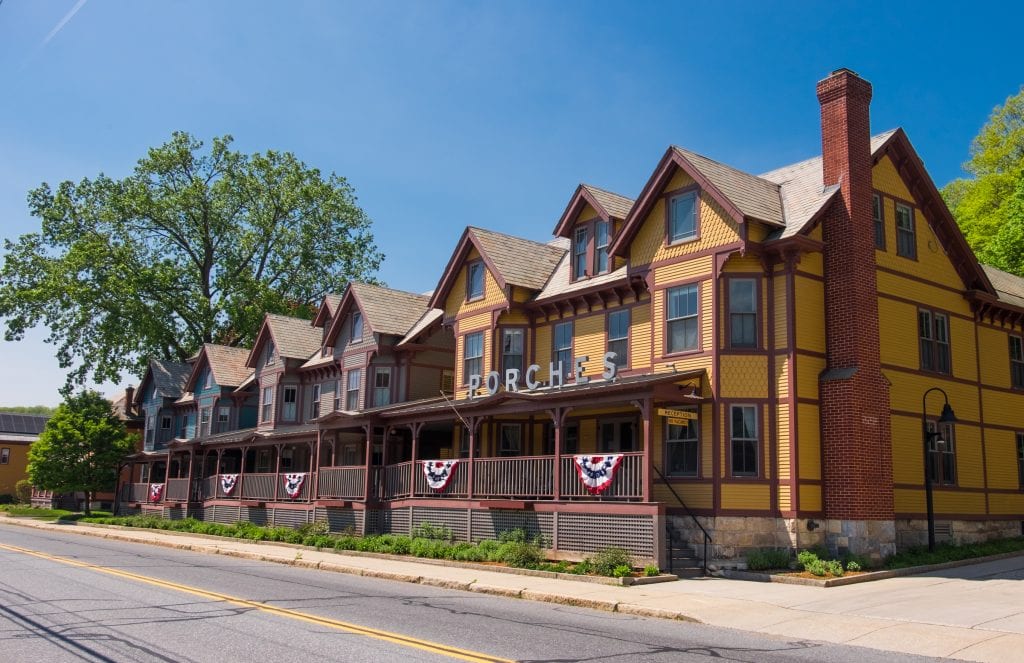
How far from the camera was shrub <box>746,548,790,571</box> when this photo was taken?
2088cm

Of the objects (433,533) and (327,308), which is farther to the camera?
(327,308)

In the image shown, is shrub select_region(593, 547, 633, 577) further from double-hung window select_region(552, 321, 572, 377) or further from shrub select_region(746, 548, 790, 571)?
double-hung window select_region(552, 321, 572, 377)

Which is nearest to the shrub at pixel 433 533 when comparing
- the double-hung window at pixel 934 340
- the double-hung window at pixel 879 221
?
the double-hung window at pixel 934 340

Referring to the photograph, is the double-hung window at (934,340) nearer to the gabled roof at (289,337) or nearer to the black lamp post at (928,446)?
the black lamp post at (928,446)

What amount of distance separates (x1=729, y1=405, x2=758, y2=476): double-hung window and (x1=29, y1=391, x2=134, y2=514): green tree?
143ft

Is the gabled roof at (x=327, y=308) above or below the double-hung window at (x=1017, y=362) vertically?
above

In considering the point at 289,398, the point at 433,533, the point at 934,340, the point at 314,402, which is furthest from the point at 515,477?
the point at 289,398

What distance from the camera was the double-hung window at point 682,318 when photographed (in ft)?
78.3

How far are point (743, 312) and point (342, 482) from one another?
655 inches

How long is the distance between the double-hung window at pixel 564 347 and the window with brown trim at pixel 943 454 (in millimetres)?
10777

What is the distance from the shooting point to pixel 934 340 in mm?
26234

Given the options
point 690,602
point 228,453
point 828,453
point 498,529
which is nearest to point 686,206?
point 828,453

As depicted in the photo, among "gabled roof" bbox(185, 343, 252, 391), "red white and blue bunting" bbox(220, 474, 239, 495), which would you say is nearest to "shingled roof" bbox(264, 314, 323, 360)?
"gabled roof" bbox(185, 343, 252, 391)

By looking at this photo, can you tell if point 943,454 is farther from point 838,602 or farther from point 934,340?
point 838,602
